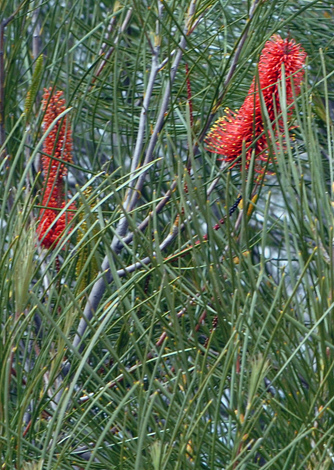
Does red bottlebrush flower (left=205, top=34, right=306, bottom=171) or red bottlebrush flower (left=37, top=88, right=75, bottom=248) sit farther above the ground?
red bottlebrush flower (left=205, top=34, right=306, bottom=171)

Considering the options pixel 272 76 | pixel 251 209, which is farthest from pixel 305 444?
pixel 272 76

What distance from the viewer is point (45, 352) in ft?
1.75

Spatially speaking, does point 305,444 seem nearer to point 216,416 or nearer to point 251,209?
point 216,416

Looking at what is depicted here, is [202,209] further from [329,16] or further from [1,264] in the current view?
[329,16]

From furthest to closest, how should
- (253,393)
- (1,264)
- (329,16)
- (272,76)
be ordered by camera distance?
(329,16) → (272,76) → (1,264) → (253,393)

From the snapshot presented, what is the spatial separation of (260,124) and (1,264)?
34cm

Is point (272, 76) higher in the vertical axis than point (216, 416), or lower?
higher

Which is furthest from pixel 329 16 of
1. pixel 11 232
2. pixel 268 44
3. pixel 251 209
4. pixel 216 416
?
pixel 216 416

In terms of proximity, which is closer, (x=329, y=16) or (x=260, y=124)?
(x=260, y=124)

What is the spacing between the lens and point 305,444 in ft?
1.60

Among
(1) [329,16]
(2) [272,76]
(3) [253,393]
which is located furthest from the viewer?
(1) [329,16]

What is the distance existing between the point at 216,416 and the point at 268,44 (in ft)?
1.53

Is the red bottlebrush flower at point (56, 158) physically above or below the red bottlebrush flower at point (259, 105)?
below

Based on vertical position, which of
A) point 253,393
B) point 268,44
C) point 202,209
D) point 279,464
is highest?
point 268,44
